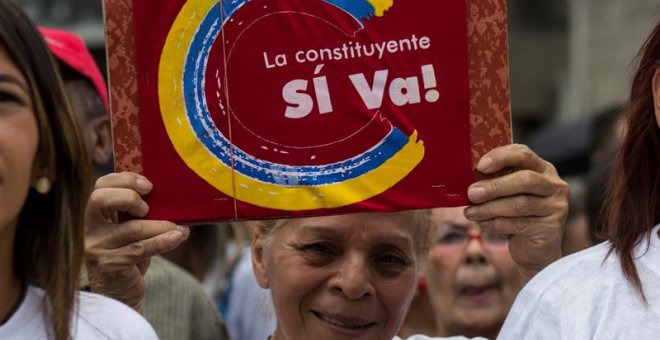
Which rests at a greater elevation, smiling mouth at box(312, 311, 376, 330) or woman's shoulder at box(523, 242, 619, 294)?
woman's shoulder at box(523, 242, 619, 294)

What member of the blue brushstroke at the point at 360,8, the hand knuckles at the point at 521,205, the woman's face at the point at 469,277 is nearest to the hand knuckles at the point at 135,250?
the blue brushstroke at the point at 360,8

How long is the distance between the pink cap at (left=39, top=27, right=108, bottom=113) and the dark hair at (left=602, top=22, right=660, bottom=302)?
7.27 feet

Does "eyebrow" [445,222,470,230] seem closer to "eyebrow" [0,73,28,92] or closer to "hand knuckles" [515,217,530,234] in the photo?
"hand knuckles" [515,217,530,234]

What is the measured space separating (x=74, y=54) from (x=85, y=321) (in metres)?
1.95

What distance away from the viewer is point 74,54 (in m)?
5.06

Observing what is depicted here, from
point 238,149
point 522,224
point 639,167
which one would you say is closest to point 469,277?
point 522,224

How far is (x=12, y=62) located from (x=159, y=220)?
24.8 inches

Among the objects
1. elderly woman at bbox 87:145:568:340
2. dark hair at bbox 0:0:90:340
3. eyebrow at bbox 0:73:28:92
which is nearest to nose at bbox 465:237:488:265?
elderly woman at bbox 87:145:568:340

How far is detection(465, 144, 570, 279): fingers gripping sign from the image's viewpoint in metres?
3.57

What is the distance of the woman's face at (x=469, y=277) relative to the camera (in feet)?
18.5

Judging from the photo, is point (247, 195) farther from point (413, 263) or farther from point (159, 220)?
point (413, 263)

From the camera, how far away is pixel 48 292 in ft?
10.6

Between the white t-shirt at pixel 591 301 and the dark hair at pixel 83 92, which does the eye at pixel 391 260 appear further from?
the dark hair at pixel 83 92

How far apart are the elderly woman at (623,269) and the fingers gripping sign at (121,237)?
830mm
